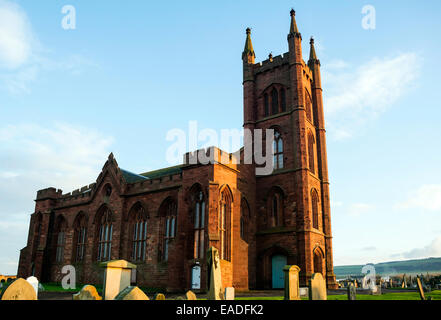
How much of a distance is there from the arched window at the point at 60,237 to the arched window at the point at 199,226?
17523 mm

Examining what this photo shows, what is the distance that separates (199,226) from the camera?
23.7 meters

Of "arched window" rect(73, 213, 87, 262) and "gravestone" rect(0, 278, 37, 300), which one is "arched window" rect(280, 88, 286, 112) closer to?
"arched window" rect(73, 213, 87, 262)

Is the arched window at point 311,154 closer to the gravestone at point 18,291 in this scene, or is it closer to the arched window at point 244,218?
the arched window at point 244,218

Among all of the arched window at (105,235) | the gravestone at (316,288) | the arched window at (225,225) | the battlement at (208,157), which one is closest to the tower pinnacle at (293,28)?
the battlement at (208,157)

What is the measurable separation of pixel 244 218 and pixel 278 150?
20.8ft

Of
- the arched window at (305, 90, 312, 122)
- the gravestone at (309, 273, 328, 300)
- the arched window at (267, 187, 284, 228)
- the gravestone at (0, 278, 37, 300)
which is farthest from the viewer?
the arched window at (305, 90, 312, 122)

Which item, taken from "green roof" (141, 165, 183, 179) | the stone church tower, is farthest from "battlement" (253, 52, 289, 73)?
"green roof" (141, 165, 183, 179)

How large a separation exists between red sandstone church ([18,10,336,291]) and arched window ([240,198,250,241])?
3.0 inches

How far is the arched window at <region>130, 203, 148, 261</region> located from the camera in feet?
90.1

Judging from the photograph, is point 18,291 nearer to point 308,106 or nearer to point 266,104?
point 266,104
